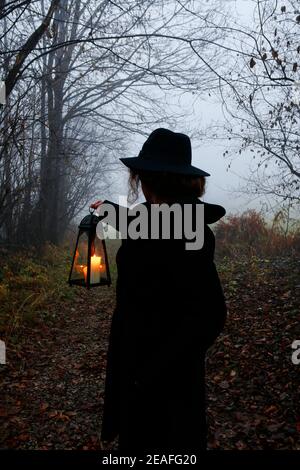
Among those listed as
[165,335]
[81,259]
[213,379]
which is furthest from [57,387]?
[165,335]

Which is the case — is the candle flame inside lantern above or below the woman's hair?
below

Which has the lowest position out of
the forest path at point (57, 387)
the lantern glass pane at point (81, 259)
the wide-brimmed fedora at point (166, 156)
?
the forest path at point (57, 387)

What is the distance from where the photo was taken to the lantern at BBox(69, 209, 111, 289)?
271cm

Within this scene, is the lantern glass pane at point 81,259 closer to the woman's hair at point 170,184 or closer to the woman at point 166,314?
the woman at point 166,314

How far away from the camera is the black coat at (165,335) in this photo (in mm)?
2002

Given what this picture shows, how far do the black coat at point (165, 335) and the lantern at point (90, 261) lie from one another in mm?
543

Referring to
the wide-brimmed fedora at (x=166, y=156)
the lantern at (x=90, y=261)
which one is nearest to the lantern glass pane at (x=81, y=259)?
the lantern at (x=90, y=261)

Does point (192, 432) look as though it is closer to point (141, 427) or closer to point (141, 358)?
point (141, 427)

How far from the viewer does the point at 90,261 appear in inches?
107

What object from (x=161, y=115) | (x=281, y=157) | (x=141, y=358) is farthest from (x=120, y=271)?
(x=161, y=115)

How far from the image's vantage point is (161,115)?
1248 centimetres

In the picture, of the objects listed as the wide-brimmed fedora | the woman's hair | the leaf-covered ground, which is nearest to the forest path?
the leaf-covered ground

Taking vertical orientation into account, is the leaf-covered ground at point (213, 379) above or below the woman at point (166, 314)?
below

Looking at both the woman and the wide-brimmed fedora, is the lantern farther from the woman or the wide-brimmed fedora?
the wide-brimmed fedora
